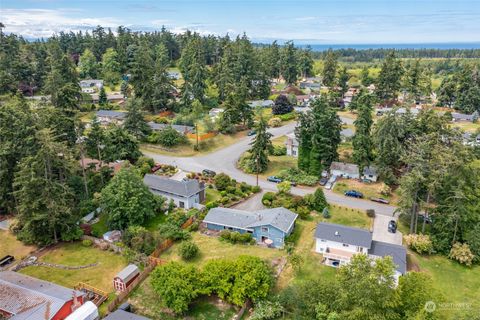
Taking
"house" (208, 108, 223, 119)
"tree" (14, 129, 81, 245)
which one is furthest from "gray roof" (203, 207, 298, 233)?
"house" (208, 108, 223, 119)

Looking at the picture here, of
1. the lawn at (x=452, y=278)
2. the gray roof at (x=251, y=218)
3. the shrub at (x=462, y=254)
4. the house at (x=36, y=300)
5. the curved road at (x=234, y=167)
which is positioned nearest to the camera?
the house at (x=36, y=300)

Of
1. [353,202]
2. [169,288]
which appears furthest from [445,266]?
[169,288]

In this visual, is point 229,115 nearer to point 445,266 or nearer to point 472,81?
point 445,266

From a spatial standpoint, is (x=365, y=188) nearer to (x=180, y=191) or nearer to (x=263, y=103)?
(x=180, y=191)

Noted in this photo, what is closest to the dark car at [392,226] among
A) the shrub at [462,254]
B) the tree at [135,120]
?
the shrub at [462,254]

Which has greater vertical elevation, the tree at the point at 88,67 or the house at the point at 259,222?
the tree at the point at 88,67

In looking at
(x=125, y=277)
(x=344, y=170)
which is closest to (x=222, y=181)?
(x=344, y=170)

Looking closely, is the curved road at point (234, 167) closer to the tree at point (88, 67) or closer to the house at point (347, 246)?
the house at point (347, 246)
